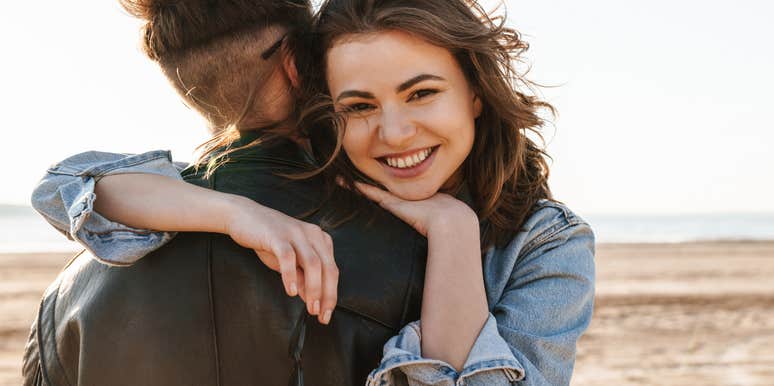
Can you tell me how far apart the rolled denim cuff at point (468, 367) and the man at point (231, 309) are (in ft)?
Answer: 0.20

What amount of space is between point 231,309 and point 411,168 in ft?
3.06

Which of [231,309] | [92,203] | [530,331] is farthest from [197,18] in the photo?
[530,331]

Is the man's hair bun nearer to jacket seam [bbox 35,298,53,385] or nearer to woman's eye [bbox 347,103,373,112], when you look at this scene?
woman's eye [bbox 347,103,373,112]

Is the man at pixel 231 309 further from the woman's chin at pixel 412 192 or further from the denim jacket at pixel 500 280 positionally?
the woman's chin at pixel 412 192

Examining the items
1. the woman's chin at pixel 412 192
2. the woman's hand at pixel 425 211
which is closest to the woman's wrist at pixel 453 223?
the woman's hand at pixel 425 211

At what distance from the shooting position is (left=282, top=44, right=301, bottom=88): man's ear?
2.22 m

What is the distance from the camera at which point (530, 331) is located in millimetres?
2039

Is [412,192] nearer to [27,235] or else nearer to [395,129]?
[395,129]

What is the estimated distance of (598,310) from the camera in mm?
10711

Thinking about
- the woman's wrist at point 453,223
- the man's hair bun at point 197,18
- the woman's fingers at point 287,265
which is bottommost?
the woman's fingers at point 287,265

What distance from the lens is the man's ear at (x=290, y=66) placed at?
2219mm

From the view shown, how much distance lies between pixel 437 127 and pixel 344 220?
0.71 metres

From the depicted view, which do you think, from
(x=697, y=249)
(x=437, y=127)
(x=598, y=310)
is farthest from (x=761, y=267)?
(x=437, y=127)

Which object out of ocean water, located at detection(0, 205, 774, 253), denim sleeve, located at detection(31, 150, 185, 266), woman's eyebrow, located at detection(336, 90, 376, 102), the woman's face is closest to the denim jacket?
denim sleeve, located at detection(31, 150, 185, 266)
